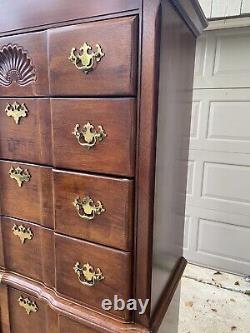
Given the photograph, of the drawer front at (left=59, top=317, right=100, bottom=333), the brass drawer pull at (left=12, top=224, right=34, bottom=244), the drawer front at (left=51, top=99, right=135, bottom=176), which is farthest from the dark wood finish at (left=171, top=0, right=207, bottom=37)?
the drawer front at (left=59, top=317, right=100, bottom=333)

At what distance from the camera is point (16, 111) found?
0.79 meters

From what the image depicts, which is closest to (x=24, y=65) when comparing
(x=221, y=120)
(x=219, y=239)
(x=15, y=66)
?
(x=15, y=66)

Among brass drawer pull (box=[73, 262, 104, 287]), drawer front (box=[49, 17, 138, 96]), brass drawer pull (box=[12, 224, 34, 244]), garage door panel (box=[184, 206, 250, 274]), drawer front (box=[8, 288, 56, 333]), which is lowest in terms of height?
garage door panel (box=[184, 206, 250, 274])

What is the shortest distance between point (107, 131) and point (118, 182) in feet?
0.42

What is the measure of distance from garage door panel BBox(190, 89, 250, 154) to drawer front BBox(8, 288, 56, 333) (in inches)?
59.7

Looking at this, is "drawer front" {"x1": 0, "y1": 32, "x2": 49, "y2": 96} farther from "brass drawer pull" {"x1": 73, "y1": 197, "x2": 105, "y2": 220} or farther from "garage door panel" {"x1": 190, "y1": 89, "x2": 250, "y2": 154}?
"garage door panel" {"x1": 190, "y1": 89, "x2": 250, "y2": 154}

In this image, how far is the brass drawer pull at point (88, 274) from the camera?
75cm

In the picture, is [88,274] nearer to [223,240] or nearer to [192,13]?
[192,13]

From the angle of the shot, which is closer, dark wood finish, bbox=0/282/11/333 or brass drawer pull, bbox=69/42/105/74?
brass drawer pull, bbox=69/42/105/74

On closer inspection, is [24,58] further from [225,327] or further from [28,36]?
[225,327]

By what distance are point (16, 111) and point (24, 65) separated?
131 mm

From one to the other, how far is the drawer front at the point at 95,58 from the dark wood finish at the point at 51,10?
0.02 m

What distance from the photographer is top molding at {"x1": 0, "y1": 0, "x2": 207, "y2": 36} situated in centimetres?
60

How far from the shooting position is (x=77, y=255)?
0.77 metres
